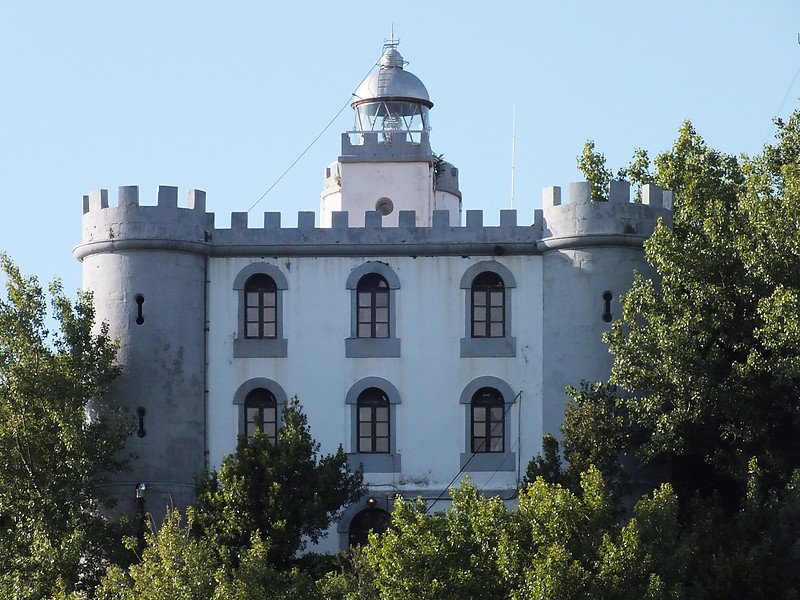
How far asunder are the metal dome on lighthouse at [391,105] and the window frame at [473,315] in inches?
563

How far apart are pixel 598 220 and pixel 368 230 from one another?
18.0ft

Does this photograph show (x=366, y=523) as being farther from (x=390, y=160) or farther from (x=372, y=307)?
(x=390, y=160)

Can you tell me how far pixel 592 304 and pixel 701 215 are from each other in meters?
3.26

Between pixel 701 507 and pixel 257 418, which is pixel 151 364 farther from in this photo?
pixel 701 507

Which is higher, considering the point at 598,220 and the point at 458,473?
the point at 598,220

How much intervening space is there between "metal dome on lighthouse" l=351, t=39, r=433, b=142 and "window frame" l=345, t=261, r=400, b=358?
14.2 metres

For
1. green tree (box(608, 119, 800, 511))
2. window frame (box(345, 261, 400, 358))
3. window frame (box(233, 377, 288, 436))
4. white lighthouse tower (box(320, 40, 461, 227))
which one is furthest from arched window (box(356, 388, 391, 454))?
white lighthouse tower (box(320, 40, 461, 227))

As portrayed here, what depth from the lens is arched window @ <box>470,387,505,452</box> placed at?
5544 centimetres

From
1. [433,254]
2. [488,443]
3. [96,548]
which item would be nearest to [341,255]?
[433,254]

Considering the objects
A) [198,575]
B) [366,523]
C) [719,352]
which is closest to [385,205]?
[366,523]

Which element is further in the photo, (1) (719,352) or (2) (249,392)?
(2) (249,392)

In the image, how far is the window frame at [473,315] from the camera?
55.6m

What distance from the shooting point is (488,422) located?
55500 millimetres

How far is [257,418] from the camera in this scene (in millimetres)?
53031
